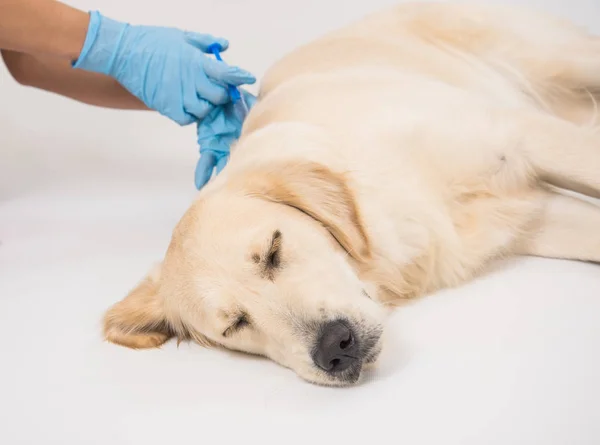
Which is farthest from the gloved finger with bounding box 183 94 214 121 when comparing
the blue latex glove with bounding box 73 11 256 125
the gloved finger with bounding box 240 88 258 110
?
the gloved finger with bounding box 240 88 258 110

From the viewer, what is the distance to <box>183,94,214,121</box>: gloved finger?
3.21 m

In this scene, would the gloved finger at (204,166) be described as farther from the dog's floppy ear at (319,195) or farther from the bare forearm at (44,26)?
the dog's floppy ear at (319,195)

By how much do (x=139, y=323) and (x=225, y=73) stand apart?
49.3 inches

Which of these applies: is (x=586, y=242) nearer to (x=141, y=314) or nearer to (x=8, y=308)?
(x=141, y=314)

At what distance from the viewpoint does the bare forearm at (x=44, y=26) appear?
3.09 meters

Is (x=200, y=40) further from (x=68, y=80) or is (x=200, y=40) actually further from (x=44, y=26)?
(x=68, y=80)

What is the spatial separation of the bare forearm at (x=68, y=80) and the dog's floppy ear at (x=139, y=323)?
1.57 meters

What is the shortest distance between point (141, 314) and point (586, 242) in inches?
61.5

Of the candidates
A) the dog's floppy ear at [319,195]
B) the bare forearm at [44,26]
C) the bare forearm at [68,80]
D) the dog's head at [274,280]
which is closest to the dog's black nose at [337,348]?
the dog's head at [274,280]

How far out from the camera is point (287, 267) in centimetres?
208

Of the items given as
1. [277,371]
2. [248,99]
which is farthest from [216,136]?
[277,371]

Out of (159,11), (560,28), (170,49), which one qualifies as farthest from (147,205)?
(560,28)

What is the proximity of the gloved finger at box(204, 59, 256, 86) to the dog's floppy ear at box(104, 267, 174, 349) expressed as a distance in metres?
1.09

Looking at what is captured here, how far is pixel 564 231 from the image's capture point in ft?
8.16
